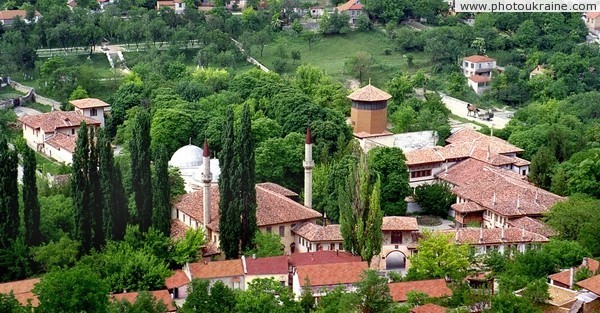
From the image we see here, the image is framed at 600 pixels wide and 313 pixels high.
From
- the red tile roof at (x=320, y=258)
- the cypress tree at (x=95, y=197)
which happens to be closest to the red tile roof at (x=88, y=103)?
the cypress tree at (x=95, y=197)

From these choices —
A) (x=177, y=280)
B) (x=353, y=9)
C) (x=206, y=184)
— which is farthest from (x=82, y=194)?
(x=353, y=9)

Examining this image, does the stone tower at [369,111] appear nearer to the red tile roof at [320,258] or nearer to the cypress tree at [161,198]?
the red tile roof at [320,258]

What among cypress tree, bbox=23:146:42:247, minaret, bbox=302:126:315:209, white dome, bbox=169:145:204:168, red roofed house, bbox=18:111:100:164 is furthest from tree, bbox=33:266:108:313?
red roofed house, bbox=18:111:100:164

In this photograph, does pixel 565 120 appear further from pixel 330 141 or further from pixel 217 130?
pixel 217 130

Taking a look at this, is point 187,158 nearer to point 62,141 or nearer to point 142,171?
point 142,171

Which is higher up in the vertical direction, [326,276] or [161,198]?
[161,198]

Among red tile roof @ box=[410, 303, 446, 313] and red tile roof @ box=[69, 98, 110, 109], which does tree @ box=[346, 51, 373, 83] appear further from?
red tile roof @ box=[410, 303, 446, 313]
